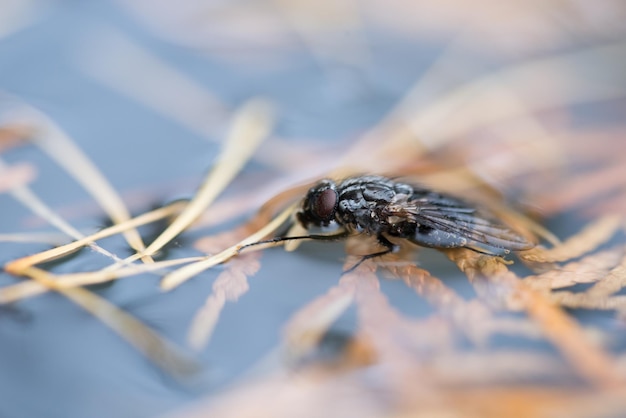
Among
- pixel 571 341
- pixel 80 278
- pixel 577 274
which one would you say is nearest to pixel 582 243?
pixel 577 274

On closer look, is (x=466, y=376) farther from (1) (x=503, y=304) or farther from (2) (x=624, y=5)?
(2) (x=624, y=5)

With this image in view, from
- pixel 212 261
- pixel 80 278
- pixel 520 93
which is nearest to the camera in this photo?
pixel 80 278

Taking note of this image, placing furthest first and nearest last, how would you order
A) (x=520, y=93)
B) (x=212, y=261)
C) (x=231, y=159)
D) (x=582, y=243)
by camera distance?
(x=520, y=93) → (x=231, y=159) → (x=582, y=243) → (x=212, y=261)

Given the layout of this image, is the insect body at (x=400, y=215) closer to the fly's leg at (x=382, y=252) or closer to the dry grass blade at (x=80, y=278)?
the fly's leg at (x=382, y=252)

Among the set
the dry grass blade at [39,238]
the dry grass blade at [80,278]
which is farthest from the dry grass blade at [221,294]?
the dry grass blade at [39,238]

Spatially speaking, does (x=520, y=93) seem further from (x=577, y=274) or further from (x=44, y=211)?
(x=44, y=211)

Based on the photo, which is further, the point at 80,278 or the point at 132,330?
the point at 80,278
